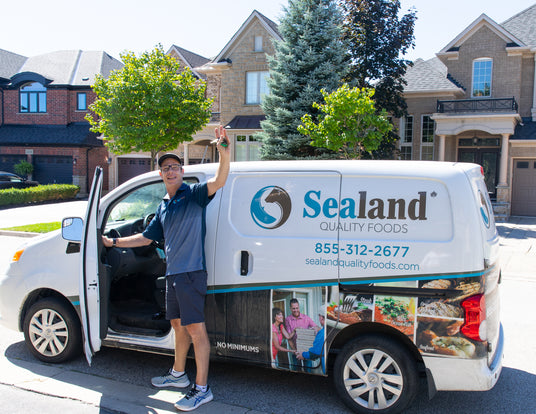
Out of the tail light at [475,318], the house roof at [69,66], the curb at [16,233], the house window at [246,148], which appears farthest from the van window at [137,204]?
the house roof at [69,66]

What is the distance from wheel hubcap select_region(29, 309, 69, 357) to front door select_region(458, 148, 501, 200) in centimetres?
2025

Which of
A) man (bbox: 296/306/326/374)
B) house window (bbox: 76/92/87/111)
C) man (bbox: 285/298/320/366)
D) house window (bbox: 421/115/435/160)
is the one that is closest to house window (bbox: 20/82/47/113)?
house window (bbox: 76/92/87/111)

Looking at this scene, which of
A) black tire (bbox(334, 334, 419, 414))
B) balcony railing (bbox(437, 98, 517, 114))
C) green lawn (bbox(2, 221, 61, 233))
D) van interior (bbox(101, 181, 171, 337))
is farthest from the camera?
balcony railing (bbox(437, 98, 517, 114))

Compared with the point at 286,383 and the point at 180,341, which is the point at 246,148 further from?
the point at 180,341

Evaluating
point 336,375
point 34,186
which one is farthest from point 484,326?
point 34,186

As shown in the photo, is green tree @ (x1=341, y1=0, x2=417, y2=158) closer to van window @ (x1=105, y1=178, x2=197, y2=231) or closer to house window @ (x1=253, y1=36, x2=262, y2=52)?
house window @ (x1=253, y1=36, x2=262, y2=52)

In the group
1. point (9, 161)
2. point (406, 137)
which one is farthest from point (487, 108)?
point (9, 161)

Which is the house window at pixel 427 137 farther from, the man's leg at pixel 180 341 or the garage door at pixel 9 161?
the garage door at pixel 9 161

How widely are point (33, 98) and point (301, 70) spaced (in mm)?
21122

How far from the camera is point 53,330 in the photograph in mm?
4504

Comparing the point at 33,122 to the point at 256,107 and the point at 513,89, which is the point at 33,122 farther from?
the point at 513,89

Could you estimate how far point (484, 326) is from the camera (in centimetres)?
330

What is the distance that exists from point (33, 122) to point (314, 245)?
1283 inches

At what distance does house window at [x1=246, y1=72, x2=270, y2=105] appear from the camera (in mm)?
23844
